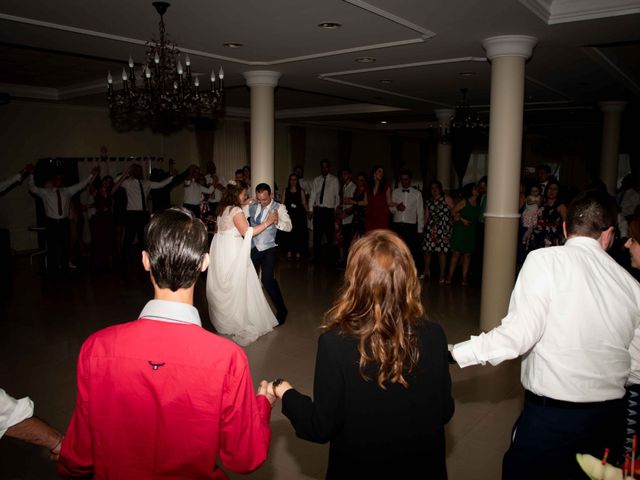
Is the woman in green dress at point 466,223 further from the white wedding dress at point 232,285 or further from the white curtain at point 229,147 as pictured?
the white curtain at point 229,147

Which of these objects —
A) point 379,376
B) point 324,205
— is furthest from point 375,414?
point 324,205

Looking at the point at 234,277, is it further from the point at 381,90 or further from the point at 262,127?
the point at 381,90

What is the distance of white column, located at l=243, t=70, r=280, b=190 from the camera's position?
23.5 feet

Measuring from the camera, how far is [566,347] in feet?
6.65

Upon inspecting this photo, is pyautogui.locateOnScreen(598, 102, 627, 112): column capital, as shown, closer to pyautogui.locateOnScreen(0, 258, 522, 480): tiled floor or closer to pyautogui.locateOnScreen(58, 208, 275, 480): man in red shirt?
pyautogui.locateOnScreen(0, 258, 522, 480): tiled floor

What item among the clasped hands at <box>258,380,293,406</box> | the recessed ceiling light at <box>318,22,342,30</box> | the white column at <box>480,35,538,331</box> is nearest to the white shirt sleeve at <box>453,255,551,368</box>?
the clasped hands at <box>258,380,293,406</box>

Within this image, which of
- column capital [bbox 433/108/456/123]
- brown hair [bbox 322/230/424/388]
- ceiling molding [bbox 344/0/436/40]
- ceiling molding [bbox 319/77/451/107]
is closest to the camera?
brown hair [bbox 322/230/424/388]

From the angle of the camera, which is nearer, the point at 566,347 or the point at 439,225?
the point at 566,347

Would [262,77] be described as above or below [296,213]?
above

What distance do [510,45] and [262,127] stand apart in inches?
131

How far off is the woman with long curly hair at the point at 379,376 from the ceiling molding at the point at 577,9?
3.33m

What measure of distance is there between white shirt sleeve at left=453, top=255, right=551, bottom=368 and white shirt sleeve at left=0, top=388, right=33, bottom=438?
1.49 meters

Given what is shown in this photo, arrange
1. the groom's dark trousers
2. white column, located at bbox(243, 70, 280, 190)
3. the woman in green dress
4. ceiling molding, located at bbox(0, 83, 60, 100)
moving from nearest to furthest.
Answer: the groom's dark trousers < white column, located at bbox(243, 70, 280, 190) < the woman in green dress < ceiling molding, located at bbox(0, 83, 60, 100)

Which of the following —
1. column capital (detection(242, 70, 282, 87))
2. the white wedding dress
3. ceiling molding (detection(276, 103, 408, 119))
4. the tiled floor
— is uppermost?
ceiling molding (detection(276, 103, 408, 119))
